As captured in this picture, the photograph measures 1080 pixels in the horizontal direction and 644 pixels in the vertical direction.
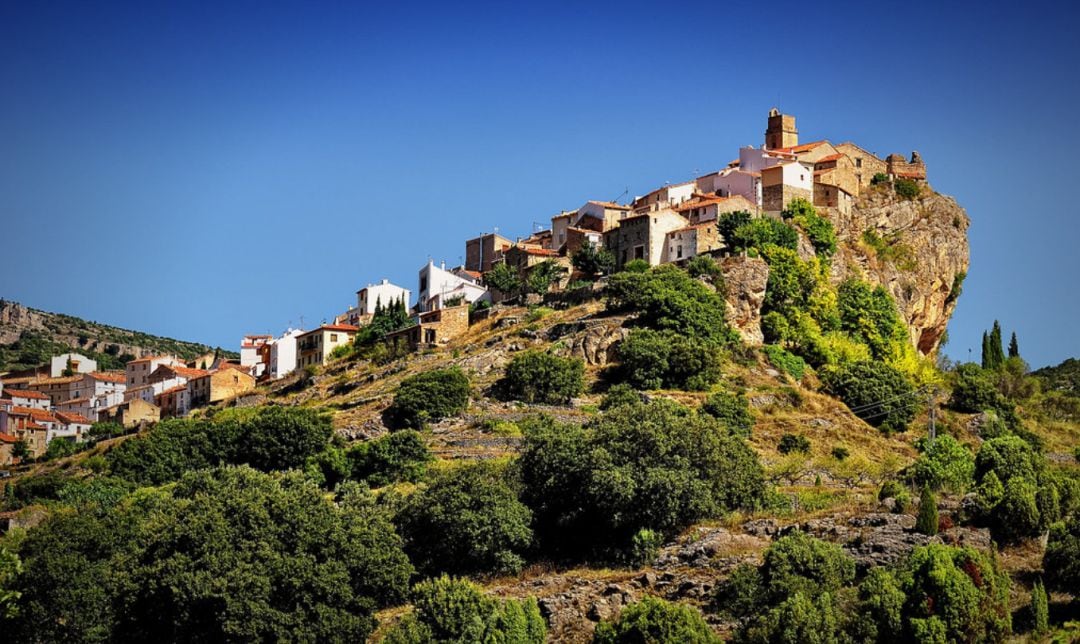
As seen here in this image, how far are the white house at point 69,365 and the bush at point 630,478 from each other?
87.8 metres

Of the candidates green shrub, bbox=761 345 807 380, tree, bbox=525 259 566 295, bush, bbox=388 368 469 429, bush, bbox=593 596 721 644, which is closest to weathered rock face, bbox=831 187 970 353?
green shrub, bbox=761 345 807 380

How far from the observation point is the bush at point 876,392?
7394 centimetres

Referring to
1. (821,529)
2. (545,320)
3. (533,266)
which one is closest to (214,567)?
(821,529)

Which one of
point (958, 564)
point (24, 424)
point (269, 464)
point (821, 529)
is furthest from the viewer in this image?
point (24, 424)

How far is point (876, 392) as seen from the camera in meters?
75.6

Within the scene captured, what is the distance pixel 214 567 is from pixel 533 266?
51.7m

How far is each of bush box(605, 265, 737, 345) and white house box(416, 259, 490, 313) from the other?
18856 mm

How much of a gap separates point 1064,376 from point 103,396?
238ft

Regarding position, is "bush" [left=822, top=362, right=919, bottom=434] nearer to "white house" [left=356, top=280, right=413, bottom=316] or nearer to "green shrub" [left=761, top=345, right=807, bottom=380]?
"green shrub" [left=761, top=345, right=807, bottom=380]

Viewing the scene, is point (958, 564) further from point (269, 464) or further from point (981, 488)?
point (269, 464)

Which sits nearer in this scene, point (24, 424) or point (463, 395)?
point (463, 395)

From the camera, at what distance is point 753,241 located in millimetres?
85438

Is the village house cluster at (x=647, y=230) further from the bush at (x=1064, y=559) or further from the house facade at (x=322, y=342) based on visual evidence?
the bush at (x=1064, y=559)

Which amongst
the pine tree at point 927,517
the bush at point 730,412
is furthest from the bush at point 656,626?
the bush at point 730,412
